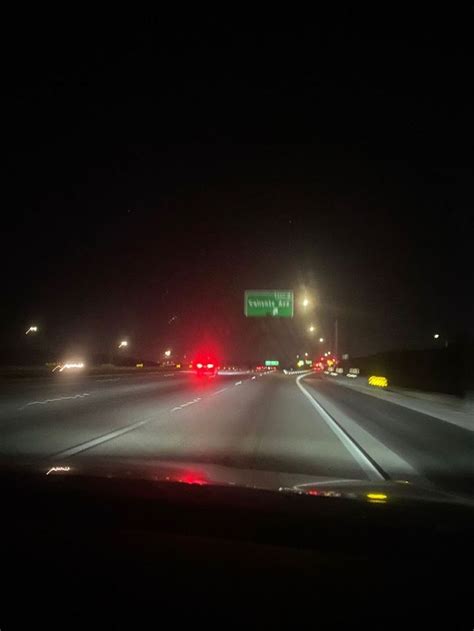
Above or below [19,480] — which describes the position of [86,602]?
below

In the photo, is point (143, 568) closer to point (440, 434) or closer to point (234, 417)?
point (440, 434)

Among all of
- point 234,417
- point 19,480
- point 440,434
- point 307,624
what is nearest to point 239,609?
point 307,624

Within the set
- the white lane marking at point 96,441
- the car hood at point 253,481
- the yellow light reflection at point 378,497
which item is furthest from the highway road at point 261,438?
the yellow light reflection at point 378,497

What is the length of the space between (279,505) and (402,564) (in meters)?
1.40

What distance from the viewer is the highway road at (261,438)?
42.8 ft

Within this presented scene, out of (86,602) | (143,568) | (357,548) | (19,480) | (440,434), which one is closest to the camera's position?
(86,602)

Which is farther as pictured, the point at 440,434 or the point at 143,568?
the point at 440,434

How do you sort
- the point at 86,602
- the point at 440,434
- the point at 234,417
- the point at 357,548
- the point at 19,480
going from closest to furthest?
the point at 86,602, the point at 357,548, the point at 19,480, the point at 440,434, the point at 234,417

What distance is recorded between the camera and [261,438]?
18234 mm

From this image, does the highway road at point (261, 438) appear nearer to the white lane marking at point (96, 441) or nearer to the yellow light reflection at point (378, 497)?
the white lane marking at point (96, 441)

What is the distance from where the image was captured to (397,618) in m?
4.45

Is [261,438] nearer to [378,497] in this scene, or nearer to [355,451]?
[355,451]

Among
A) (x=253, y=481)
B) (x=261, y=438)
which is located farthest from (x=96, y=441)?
(x=253, y=481)

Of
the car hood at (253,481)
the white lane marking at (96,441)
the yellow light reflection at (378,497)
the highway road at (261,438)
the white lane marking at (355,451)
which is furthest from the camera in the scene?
the white lane marking at (96,441)
